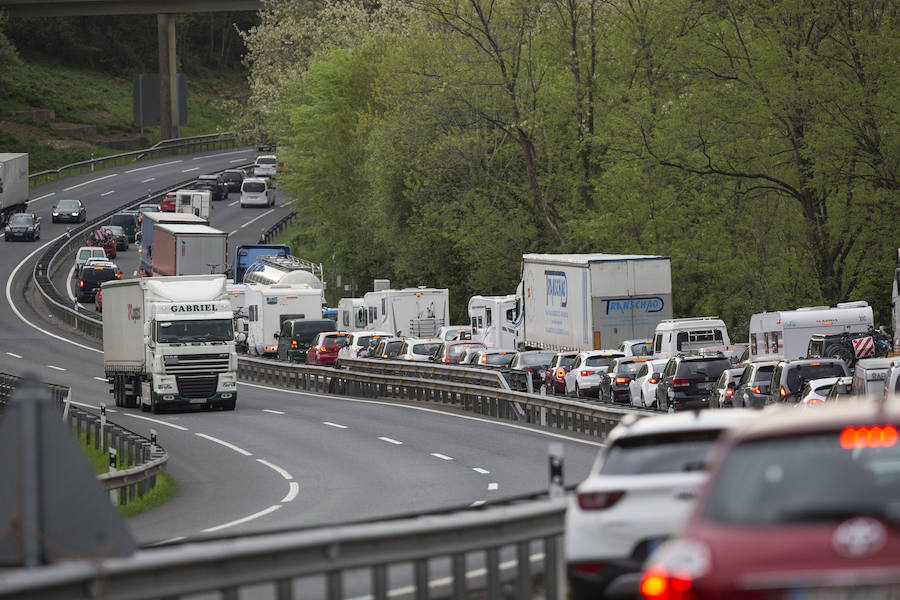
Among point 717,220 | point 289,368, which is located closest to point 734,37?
point 717,220

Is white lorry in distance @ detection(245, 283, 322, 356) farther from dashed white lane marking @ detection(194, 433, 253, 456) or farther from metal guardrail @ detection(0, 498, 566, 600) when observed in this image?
metal guardrail @ detection(0, 498, 566, 600)

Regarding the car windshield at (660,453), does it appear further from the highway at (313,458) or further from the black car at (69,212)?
the black car at (69,212)

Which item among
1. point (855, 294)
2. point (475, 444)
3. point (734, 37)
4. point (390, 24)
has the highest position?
point (390, 24)

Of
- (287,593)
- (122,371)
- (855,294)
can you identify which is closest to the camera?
(287,593)

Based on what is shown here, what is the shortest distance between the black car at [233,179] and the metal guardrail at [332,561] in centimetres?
11112

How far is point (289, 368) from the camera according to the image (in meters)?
51.5

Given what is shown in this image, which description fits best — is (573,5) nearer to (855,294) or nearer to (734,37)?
(734,37)

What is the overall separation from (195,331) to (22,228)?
57.7 metres

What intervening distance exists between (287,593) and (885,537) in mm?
4020

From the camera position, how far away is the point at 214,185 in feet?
384

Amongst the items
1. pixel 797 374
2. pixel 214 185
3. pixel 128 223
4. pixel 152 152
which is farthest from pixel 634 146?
pixel 152 152

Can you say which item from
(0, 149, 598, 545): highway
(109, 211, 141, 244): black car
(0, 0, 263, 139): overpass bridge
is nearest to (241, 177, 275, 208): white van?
(109, 211, 141, 244): black car

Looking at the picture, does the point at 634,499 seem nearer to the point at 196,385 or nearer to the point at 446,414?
the point at 446,414

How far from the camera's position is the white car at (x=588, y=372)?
3891cm
